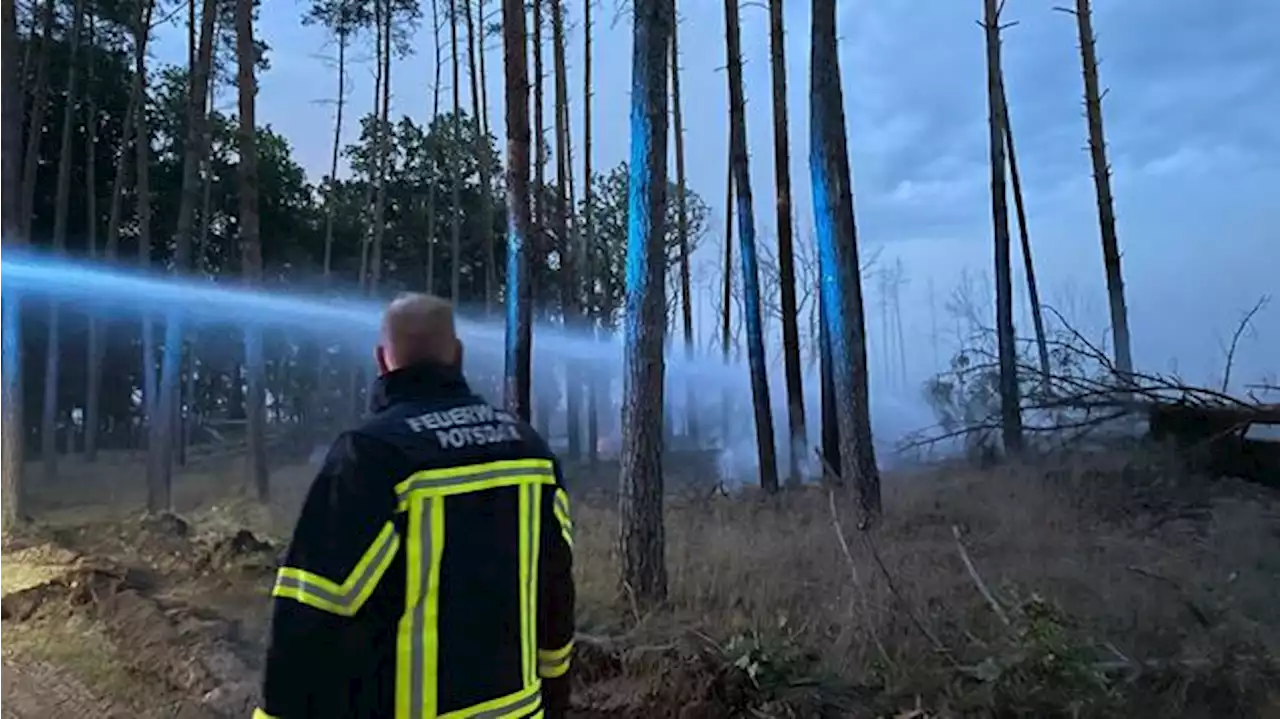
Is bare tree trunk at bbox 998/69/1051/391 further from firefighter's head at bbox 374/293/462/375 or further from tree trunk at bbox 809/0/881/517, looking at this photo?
firefighter's head at bbox 374/293/462/375

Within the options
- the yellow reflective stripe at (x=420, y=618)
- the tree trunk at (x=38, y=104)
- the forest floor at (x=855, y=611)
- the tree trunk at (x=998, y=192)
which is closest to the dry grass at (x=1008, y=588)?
the forest floor at (x=855, y=611)

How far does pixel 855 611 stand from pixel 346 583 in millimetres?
3289

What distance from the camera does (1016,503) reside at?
933 cm

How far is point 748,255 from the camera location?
45.0ft

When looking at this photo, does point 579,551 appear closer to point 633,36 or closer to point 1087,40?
point 633,36

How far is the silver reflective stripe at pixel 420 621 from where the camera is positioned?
2.03m

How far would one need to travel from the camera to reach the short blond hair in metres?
2.21

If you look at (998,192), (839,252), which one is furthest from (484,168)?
(839,252)

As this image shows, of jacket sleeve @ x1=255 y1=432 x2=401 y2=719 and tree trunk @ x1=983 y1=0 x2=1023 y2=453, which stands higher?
tree trunk @ x1=983 y1=0 x2=1023 y2=453

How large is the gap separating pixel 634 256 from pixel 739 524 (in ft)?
11.8

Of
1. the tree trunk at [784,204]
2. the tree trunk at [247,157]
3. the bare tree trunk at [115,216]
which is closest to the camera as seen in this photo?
the tree trunk at [247,157]

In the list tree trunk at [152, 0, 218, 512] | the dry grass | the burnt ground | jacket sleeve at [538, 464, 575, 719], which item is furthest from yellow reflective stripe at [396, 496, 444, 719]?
tree trunk at [152, 0, 218, 512]

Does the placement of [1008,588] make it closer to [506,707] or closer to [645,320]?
[645,320]

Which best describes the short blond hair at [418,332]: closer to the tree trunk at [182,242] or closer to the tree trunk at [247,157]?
the tree trunk at [247,157]
